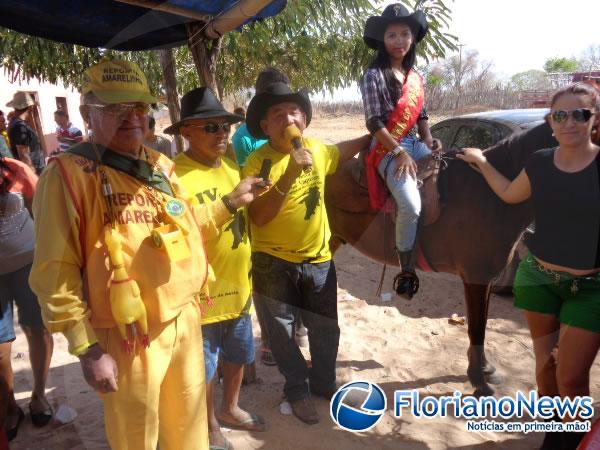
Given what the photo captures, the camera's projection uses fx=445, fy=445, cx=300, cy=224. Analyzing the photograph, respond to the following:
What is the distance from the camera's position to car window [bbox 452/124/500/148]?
496 centimetres

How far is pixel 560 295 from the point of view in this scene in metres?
2.31

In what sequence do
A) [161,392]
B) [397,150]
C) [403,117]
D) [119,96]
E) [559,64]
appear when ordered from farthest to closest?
[559,64]
[403,117]
[397,150]
[161,392]
[119,96]

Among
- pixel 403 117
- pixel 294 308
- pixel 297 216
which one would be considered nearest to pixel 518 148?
pixel 403 117

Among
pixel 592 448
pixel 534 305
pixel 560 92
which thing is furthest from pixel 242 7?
pixel 592 448

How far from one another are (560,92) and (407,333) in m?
2.74

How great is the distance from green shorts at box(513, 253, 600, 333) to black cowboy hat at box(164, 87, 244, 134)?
1815 mm

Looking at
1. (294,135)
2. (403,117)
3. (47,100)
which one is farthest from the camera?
(47,100)

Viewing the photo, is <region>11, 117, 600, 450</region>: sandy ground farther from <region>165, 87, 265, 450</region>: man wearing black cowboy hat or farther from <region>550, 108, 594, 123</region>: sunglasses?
<region>550, 108, 594, 123</region>: sunglasses

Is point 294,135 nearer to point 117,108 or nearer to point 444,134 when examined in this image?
point 117,108

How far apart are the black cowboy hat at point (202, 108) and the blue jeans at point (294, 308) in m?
0.99

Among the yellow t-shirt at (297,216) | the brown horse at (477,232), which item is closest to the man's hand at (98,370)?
the yellow t-shirt at (297,216)

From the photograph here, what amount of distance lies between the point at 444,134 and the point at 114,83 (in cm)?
487

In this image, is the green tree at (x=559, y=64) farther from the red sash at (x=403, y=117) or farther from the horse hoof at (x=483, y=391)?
the horse hoof at (x=483, y=391)

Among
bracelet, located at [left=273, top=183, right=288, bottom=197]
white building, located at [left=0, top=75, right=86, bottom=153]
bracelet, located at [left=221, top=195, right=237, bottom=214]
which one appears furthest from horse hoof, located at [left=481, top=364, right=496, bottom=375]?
white building, located at [left=0, top=75, right=86, bottom=153]
